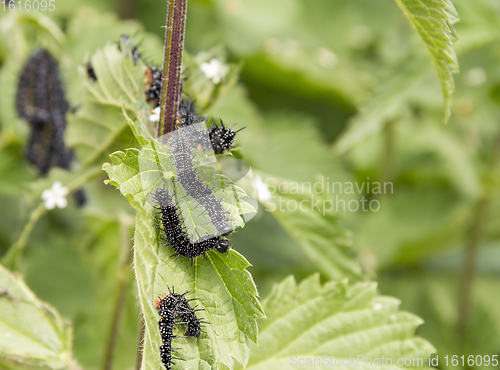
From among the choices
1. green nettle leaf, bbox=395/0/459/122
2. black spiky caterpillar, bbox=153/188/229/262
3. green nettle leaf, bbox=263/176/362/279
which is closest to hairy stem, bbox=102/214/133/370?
green nettle leaf, bbox=263/176/362/279

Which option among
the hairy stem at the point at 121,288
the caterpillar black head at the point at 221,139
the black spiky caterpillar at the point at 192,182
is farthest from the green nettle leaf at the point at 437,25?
the hairy stem at the point at 121,288

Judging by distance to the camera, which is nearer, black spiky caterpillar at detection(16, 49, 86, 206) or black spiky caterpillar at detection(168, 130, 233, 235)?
black spiky caterpillar at detection(168, 130, 233, 235)

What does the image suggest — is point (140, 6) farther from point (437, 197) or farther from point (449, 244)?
point (449, 244)

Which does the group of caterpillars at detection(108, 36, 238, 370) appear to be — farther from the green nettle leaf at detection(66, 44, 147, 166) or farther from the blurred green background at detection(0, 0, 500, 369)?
the blurred green background at detection(0, 0, 500, 369)

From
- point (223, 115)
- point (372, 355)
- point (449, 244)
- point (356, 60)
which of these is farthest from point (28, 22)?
point (449, 244)

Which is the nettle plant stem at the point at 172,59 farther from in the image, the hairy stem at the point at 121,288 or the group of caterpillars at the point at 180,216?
the hairy stem at the point at 121,288

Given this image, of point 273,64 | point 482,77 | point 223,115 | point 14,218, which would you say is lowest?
point 14,218
